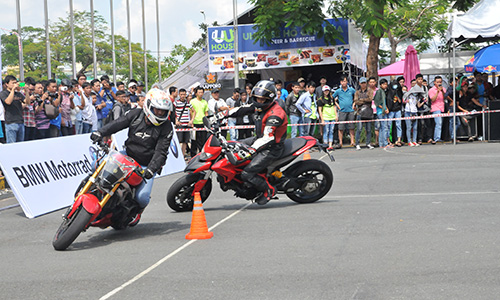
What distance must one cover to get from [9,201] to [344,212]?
21.1 ft

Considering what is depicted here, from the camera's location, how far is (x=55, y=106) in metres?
15.3

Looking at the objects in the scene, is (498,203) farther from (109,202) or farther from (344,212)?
(109,202)

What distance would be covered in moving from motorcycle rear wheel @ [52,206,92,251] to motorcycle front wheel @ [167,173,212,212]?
2.48m

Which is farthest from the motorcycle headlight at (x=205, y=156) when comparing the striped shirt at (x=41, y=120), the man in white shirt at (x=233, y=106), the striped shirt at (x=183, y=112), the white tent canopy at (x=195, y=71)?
the white tent canopy at (x=195, y=71)

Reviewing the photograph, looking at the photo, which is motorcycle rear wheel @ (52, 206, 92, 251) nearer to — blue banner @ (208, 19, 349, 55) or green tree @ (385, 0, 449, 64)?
blue banner @ (208, 19, 349, 55)

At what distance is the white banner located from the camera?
10.6 meters

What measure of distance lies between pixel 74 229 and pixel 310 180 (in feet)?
13.2

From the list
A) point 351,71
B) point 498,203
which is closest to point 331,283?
point 498,203

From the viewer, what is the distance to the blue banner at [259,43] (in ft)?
87.8

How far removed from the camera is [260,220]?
29.2 feet

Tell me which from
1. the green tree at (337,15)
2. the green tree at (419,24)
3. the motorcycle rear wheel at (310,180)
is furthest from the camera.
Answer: the green tree at (419,24)

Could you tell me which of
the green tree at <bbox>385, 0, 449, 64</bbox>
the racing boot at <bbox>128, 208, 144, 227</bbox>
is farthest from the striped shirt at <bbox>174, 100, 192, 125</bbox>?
the green tree at <bbox>385, 0, 449, 64</bbox>

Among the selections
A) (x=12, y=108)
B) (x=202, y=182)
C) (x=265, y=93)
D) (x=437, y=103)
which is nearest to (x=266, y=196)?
(x=202, y=182)

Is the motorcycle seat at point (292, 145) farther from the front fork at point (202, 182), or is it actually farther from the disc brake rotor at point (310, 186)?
the front fork at point (202, 182)
